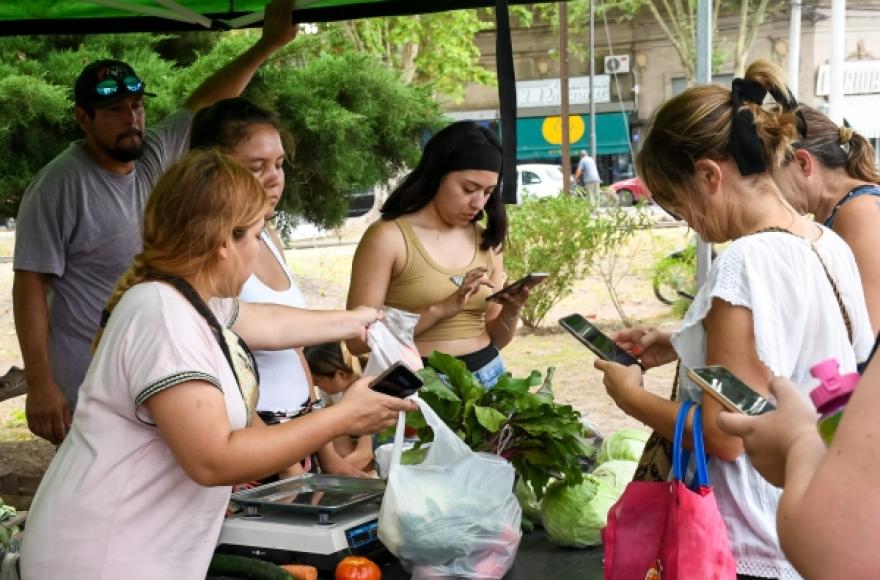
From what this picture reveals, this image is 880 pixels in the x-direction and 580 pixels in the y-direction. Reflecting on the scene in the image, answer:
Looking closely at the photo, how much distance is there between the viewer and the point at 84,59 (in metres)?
5.26

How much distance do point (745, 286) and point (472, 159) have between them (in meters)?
1.72

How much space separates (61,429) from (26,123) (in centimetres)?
195

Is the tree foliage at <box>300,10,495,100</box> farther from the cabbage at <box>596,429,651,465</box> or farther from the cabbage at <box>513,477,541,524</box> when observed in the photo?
the cabbage at <box>513,477,541,524</box>

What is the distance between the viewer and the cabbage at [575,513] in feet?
7.65

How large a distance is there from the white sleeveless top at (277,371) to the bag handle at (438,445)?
705 mm

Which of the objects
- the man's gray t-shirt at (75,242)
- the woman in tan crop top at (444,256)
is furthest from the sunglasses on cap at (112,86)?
the woman in tan crop top at (444,256)

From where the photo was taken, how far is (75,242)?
3447 millimetres

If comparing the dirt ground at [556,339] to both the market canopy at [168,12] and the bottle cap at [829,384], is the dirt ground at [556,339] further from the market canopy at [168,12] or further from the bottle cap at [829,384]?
the bottle cap at [829,384]

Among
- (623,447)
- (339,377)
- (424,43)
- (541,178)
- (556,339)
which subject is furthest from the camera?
(541,178)

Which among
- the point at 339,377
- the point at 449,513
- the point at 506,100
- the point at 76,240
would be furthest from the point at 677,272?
the point at 449,513

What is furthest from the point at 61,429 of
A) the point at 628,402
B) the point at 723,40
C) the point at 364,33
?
the point at 723,40

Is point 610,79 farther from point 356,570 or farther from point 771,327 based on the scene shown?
point 771,327

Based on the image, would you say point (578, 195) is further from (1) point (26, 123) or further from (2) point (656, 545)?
(2) point (656, 545)

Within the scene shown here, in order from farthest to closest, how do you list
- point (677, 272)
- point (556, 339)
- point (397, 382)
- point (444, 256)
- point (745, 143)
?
point (677, 272)
point (556, 339)
point (444, 256)
point (397, 382)
point (745, 143)
